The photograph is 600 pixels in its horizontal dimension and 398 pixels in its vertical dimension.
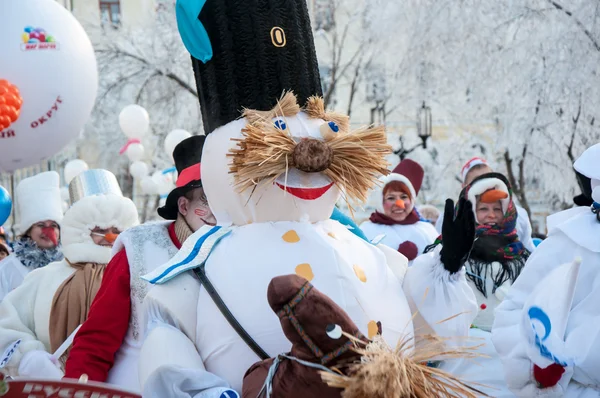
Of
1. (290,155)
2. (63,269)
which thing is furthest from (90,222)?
(290,155)

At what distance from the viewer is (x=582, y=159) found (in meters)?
3.49

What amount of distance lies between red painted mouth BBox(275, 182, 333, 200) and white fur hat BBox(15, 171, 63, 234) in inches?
154

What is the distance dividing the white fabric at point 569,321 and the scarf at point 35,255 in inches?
159

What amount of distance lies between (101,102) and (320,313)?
635 inches

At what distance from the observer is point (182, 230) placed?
3.99 metres

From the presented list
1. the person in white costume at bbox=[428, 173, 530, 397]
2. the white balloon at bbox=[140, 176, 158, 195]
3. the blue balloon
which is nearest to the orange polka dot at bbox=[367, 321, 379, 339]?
the person in white costume at bbox=[428, 173, 530, 397]

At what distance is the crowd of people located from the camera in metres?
2.41

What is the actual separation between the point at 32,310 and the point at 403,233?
11.1 feet

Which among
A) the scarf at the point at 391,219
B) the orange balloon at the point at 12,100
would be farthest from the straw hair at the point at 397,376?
the scarf at the point at 391,219

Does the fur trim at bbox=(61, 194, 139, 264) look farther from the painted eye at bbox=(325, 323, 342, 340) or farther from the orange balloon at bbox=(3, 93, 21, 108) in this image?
the painted eye at bbox=(325, 323, 342, 340)

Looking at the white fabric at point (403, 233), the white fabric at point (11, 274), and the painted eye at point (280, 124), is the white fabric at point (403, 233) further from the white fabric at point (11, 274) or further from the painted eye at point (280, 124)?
the painted eye at point (280, 124)

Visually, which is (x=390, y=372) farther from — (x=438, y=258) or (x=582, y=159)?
(x=582, y=159)

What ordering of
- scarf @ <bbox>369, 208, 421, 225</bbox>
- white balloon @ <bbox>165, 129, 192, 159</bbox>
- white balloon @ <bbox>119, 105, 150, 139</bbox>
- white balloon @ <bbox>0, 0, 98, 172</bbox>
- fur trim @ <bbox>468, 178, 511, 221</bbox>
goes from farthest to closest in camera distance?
white balloon @ <bbox>119, 105, 150, 139</bbox> < white balloon @ <bbox>165, 129, 192, 159</bbox> < scarf @ <bbox>369, 208, 421, 225</bbox> < white balloon @ <bbox>0, 0, 98, 172</bbox> < fur trim @ <bbox>468, 178, 511, 221</bbox>

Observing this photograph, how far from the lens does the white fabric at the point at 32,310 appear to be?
4406mm
